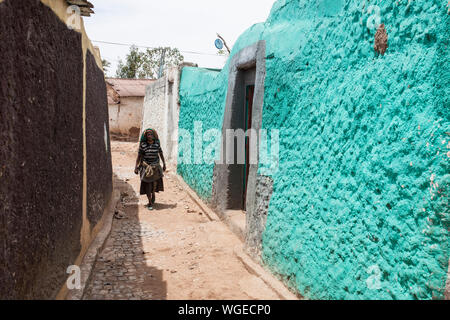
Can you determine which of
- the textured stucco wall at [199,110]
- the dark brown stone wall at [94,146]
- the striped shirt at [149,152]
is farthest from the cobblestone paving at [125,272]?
the textured stucco wall at [199,110]

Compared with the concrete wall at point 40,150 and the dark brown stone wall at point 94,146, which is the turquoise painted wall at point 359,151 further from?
the dark brown stone wall at point 94,146

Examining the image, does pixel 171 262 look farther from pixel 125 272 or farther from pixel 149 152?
pixel 149 152

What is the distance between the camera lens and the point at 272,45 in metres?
4.68

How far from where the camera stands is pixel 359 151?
2.81 metres

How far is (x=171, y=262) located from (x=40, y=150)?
8.81ft

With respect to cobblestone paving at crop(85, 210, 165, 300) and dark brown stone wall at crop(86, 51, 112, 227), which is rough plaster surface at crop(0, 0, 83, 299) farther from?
dark brown stone wall at crop(86, 51, 112, 227)

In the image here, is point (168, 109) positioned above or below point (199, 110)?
above

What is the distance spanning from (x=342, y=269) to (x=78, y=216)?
2.81 meters

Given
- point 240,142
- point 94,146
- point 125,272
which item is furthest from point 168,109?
point 125,272

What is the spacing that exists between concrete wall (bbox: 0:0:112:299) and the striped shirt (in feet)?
10.6

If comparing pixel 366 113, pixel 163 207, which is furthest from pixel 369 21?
pixel 163 207

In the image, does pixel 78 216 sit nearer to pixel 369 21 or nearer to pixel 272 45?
pixel 272 45

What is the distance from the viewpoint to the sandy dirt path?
13.0ft

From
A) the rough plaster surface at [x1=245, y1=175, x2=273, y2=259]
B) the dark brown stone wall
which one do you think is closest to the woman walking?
the dark brown stone wall
